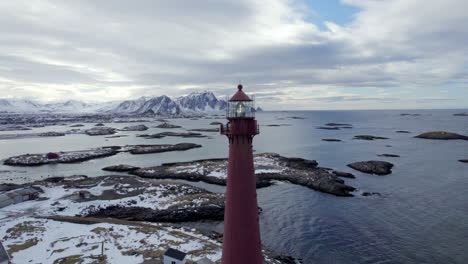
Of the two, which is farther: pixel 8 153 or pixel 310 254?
pixel 8 153

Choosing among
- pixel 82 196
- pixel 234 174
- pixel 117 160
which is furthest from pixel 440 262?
pixel 117 160

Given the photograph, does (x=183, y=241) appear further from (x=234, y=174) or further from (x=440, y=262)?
(x=440, y=262)

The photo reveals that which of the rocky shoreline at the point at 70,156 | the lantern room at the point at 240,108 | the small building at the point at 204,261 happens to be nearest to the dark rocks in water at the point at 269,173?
the rocky shoreline at the point at 70,156

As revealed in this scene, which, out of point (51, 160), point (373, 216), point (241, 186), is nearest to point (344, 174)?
point (373, 216)

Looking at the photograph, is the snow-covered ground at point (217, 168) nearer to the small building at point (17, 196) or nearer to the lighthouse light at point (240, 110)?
the small building at point (17, 196)

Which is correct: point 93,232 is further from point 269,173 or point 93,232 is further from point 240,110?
point 269,173
